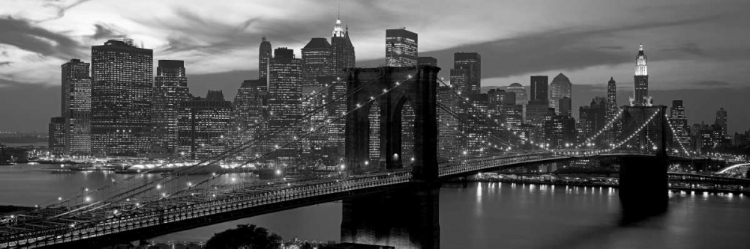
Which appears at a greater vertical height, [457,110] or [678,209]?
[457,110]

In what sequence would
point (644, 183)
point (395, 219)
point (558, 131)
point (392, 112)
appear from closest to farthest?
point (395, 219), point (392, 112), point (644, 183), point (558, 131)

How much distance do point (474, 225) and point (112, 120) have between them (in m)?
158

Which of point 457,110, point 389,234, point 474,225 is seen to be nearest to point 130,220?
point 389,234

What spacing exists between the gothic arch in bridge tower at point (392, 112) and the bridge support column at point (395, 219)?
42.0 inches

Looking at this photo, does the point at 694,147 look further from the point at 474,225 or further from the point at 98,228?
the point at 98,228

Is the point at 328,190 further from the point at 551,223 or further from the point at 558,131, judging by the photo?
the point at 558,131

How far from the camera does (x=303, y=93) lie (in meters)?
152

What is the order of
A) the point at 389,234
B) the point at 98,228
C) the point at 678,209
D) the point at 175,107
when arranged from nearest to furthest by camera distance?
the point at 98,228 → the point at 389,234 → the point at 678,209 → the point at 175,107

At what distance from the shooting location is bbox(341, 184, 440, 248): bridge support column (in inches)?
1180

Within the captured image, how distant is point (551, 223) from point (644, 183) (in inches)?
845

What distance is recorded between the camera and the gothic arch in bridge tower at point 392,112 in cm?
3127

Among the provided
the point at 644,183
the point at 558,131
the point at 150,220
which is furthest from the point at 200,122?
the point at 150,220

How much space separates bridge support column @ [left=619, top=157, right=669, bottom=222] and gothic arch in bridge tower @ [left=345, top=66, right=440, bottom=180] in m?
32.3

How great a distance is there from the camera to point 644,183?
6631cm
